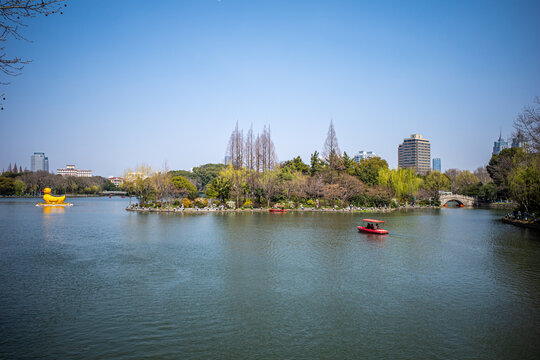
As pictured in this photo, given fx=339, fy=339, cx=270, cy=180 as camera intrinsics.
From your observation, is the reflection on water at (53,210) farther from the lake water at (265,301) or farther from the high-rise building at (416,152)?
the high-rise building at (416,152)

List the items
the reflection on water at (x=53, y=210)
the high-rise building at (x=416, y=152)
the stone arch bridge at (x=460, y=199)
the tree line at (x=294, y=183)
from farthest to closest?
1. the high-rise building at (x=416, y=152)
2. the stone arch bridge at (x=460, y=199)
3. the tree line at (x=294, y=183)
4. the reflection on water at (x=53, y=210)

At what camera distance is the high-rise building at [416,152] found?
167m

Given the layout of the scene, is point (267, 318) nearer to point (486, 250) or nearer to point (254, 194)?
point (486, 250)

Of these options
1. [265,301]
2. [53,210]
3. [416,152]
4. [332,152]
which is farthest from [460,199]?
[416,152]

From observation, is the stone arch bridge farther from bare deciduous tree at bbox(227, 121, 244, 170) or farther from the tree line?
bare deciduous tree at bbox(227, 121, 244, 170)

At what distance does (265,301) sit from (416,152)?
569 ft

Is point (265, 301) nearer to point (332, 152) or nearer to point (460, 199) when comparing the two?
point (332, 152)

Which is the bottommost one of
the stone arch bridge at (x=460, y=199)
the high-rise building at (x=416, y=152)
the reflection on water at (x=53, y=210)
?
the reflection on water at (x=53, y=210)

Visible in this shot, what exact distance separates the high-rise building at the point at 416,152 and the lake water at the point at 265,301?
519 ft

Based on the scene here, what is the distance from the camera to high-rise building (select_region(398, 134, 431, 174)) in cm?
16725

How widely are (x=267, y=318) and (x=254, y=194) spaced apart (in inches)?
1599

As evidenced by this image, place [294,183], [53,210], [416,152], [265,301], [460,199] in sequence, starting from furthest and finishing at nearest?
[416,152], [460,199], [294,183], [53,210], [265,301]

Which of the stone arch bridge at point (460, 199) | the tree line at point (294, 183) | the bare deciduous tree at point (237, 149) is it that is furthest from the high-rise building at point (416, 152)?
the bare deciduous tree at point (237, 149)

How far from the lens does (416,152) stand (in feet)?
549
